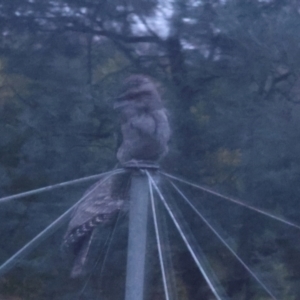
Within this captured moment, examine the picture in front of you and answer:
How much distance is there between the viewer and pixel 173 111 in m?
2.22

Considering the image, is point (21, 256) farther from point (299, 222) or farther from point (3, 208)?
point (299, 222)

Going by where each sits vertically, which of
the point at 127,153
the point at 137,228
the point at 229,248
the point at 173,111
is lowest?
the point at 229,248

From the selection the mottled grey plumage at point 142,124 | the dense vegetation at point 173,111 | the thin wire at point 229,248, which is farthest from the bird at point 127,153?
the thin wire at point 229,248

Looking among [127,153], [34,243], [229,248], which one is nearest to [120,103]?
[127,153]

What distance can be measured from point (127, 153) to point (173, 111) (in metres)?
0.53

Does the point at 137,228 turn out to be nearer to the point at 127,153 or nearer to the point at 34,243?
the point at 127,153

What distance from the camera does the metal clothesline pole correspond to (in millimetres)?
1579

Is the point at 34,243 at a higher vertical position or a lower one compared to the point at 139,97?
lower

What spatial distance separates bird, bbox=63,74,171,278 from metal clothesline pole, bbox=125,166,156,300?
0.04 metres

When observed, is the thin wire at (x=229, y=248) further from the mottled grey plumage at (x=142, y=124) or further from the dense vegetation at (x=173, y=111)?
the mottled grey plumage at (x=142, y=124)

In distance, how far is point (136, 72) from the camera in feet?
7.34

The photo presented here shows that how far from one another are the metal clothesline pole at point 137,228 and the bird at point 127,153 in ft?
0.14

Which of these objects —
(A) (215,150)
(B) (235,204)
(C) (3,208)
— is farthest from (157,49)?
(C) (3,208)

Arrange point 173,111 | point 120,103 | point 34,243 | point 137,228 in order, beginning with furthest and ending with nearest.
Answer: point 173,111 < point 34,243 < point 120,103 < point 137,228
